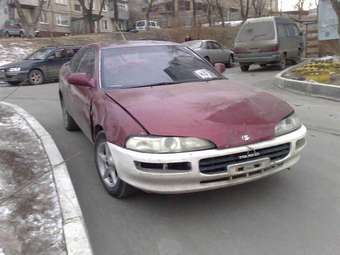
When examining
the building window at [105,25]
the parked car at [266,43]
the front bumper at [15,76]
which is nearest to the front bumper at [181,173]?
the parked car at [266,43]

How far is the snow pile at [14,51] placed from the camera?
82.8 feet

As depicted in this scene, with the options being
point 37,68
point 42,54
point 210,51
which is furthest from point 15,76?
point 210,51

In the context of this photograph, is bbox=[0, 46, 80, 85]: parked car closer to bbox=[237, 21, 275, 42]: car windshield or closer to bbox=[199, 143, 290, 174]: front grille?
bbox=[237, 21, 275, 42]: car windshield

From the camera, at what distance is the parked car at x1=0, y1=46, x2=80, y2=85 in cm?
1855

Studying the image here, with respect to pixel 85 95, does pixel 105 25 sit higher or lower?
higher

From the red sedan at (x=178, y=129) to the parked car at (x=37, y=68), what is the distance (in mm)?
13631

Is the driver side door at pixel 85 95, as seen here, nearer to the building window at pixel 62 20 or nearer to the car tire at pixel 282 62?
the car tire at pixel 282 62

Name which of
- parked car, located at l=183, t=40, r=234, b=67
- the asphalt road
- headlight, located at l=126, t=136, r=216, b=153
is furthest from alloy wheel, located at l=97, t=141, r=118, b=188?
parked car, located at l=183, t=40, r=234, b=67

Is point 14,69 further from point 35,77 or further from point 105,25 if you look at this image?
point 105,25

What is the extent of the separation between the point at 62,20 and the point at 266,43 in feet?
153

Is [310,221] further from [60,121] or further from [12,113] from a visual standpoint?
[12,113]

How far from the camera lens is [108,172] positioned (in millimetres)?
5035

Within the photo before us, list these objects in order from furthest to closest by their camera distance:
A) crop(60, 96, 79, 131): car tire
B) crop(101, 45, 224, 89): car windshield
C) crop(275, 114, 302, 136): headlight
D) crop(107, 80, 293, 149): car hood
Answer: crop(60, 96, 79, 131): car tire, crop(101, 45, 224, 89): car windshield, crop(275, 114, 302, 136): headlight, crop(107, 80, 293, 149): car hood

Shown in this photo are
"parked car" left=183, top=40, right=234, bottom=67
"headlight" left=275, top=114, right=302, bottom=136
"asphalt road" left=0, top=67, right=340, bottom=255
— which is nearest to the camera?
"asphalt road" left=0, top=67, right=340, bottom=255
